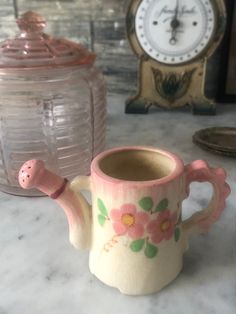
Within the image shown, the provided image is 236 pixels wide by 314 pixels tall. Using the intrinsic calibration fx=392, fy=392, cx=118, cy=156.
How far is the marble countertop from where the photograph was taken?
11.8 inches

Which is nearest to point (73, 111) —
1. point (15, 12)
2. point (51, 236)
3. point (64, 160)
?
point (64, 160)

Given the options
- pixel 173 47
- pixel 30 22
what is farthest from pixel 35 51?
pixel 173 47

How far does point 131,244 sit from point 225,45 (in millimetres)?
561

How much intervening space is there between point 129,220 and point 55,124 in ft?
0.70

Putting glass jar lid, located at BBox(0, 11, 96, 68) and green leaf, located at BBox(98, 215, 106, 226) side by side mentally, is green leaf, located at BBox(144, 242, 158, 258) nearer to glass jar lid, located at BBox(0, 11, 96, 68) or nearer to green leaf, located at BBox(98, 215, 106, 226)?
green leaf, located at BBox(98, 215, 106, 226)

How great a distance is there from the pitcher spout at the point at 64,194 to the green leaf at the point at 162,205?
0.06 m

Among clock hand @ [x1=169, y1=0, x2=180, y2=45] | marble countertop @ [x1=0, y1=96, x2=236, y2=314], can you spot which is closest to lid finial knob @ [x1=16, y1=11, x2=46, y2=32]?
marble countertop @ [x1=0, y1=96, x2=236, y2=314]

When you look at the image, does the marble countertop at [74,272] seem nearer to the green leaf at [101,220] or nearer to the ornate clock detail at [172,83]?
the green leaf at [101,220]

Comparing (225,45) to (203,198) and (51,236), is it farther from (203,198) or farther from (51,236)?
(51,236)

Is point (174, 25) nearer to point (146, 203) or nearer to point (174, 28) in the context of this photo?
point (174, 28)

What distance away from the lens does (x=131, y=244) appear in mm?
298

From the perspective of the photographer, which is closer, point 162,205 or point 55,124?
point 162,205

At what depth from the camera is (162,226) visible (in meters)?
0.30

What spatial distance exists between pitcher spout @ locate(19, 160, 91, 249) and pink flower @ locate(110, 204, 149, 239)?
0.03 meters
